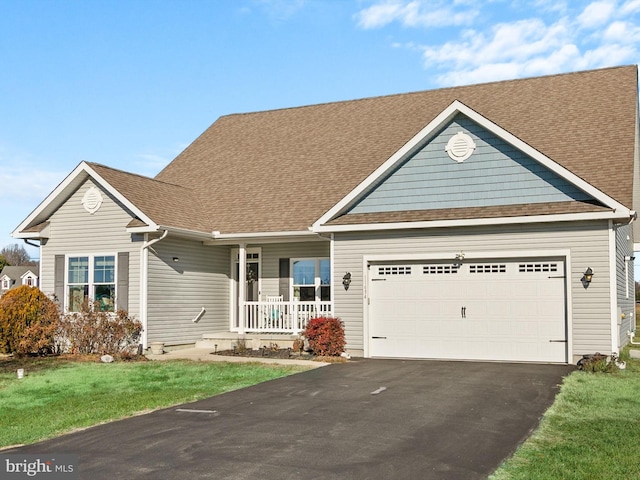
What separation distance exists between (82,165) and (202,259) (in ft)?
13.6

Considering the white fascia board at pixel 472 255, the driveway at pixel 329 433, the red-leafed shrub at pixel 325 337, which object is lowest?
the driveway at pixel 329 433

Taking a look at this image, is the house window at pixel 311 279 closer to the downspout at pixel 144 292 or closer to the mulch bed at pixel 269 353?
the mulch bed at pixel 269 353

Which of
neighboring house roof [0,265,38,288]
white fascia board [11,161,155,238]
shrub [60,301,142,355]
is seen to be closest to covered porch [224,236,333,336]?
shrub [60,301,142,355]

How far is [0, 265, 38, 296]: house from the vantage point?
62.2 meters

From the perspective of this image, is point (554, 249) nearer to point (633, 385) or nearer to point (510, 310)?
point (510, 310)

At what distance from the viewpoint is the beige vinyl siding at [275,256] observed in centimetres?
1962

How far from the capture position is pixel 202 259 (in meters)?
19.5

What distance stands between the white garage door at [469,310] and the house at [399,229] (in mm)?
32

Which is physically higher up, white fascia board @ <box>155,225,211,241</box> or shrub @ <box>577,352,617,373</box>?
white fascia board @ <box>155,225,211,241</box>

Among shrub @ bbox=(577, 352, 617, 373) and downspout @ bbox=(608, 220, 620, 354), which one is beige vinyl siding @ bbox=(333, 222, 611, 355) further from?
shrub @ bbox=(577, 352, 617, 373)

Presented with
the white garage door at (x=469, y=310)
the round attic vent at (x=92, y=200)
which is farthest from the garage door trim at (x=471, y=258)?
the round attic vent at (x=92, y=200)

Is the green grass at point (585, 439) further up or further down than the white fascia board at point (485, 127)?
further down

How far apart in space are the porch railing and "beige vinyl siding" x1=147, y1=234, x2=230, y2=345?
1230 mm

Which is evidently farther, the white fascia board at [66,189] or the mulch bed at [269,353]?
the white fascia board at [66,189]
